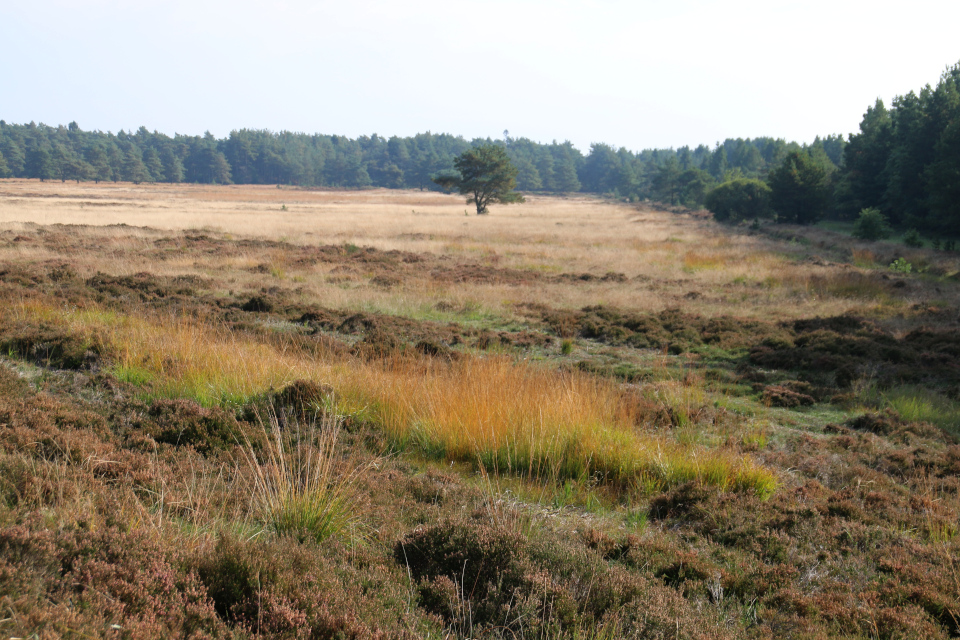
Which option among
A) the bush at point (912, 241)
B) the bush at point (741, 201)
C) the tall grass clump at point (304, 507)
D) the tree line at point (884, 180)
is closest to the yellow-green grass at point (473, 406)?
the tall grass clump at point (304, 507)

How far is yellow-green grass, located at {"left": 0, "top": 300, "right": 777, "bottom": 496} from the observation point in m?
5.55

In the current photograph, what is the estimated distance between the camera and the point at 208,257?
2214cm

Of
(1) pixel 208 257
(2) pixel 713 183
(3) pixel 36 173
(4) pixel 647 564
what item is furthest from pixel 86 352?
(3) pixel 36 173

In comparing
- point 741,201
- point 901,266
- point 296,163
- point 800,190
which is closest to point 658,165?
point 741,201

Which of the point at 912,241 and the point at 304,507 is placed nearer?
the point at 304,507

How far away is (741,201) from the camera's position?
54.8 meters

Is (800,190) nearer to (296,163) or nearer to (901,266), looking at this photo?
(901,266)

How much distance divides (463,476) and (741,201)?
56.3m

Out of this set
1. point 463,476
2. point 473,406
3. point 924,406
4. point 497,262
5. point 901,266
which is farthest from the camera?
point 497,262

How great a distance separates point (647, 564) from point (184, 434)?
4.06 meters

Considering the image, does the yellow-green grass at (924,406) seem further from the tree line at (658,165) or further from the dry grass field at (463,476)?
the tree line at (658,165)

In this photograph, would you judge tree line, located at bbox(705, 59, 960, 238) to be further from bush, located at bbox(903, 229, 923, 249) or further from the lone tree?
the lone tree

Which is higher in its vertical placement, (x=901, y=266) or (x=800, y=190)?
(x=800, y=190)

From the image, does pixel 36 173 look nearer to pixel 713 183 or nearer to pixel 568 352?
pixel 713 183
